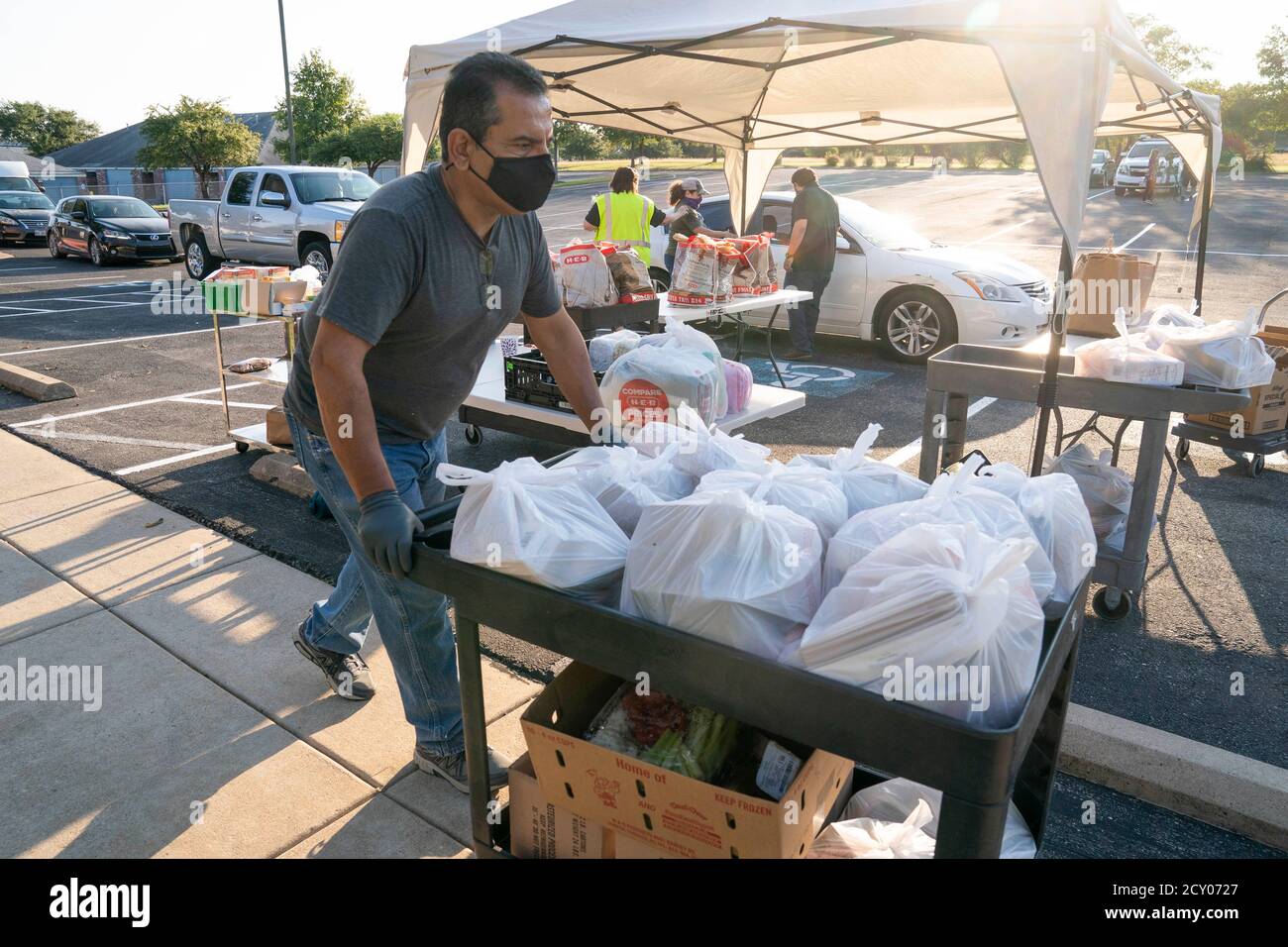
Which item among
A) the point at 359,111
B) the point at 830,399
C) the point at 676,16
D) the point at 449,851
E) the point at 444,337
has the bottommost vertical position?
the point at 449,851

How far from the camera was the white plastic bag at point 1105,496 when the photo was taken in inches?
164

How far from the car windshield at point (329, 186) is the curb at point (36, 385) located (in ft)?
24.1

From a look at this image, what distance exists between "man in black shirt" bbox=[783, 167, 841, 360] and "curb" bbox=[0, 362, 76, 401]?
6831 mm

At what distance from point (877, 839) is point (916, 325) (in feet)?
25.4

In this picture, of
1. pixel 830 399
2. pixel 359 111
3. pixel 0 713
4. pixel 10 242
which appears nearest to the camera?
pixel 0 713

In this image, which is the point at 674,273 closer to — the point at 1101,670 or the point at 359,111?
the point at 1101,670

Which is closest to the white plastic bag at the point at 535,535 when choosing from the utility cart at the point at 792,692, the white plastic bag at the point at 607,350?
the utility cart at the point at 792,692

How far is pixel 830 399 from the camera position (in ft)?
26.5

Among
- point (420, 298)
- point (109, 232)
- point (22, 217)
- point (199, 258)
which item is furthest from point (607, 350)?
point (22, 217)

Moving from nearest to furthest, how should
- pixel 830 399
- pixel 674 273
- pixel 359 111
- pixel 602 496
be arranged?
pixel 602 496
pixel 674 273
pixel 830 399
pixel 359 111

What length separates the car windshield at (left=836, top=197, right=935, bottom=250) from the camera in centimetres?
945

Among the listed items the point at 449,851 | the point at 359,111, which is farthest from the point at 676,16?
the point at 359,111

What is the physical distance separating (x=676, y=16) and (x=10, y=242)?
78.8 ft

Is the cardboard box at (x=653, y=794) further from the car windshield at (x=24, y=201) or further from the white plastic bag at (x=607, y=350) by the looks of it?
the car windshield at (x=24, y=201)
